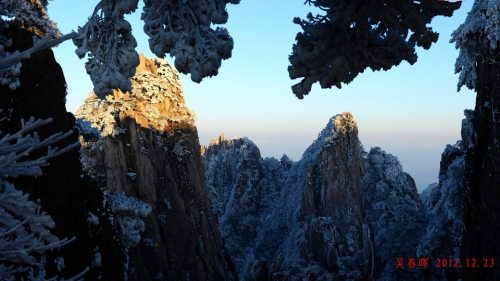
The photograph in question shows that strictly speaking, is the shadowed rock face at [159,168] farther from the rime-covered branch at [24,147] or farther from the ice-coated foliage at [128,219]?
the rime-covered branch at [24,147]

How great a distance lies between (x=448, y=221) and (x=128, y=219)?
399 inches

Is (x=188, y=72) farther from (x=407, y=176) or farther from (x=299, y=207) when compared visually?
(x=407, y=176)

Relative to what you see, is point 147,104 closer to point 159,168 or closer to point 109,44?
point 159,168

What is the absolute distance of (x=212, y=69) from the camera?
4.52 m

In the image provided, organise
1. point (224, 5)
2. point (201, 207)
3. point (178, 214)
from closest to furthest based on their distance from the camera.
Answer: point (224, 5) < point (178, 214) < point (201, 207)

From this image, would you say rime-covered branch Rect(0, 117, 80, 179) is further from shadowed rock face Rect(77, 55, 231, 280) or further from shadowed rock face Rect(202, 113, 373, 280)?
shadowed rock face Rect(202, 113, 373, 280)

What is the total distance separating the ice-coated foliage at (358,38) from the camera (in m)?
5.05

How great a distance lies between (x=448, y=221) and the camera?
1347 cm

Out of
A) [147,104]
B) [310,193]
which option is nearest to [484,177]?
[147,104]

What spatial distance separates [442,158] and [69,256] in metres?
16.7

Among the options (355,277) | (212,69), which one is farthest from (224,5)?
(355,277)

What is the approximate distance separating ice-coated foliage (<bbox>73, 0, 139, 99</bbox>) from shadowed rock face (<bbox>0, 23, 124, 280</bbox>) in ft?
7.79

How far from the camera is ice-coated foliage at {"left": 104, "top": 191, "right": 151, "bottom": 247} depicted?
9164 mm

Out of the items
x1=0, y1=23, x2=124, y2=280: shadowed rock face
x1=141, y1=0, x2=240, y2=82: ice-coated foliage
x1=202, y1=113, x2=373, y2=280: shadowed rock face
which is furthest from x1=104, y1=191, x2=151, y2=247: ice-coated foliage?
x1=202, y1=113, x2=373, y2=280: shadowed rock face
